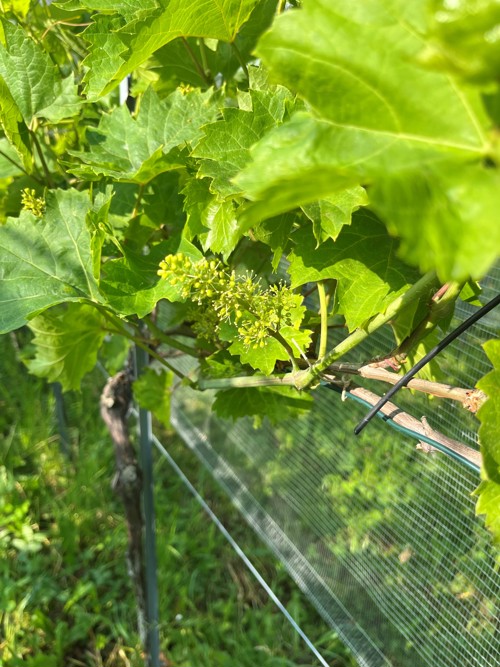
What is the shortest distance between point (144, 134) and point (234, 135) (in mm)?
377

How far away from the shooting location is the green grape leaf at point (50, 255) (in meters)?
1.03

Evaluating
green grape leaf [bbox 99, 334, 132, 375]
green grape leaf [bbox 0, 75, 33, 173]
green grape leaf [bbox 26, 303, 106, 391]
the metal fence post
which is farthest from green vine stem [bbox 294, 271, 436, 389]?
the metal fence post

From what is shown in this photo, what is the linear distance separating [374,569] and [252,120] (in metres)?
1.39

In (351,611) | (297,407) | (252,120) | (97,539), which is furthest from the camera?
(97,539)

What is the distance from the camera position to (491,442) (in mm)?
592

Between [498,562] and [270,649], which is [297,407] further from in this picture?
[270,649]

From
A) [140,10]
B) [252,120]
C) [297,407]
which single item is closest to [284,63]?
[252,120]

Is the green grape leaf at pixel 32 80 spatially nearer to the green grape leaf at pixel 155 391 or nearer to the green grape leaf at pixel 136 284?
the green grape leaf at pixel 136 284

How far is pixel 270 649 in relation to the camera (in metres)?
2.43

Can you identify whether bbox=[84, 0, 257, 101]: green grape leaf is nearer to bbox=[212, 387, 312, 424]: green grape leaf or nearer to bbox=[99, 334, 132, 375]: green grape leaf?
bbox=[212, 387, 312, 424]: green grape leaf

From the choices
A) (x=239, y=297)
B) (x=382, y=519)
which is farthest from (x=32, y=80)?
(x=382, y=519)

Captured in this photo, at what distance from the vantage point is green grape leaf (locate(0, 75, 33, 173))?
997 millimetres

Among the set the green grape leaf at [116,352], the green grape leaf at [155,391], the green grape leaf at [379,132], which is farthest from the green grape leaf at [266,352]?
the green grape leaf at [116,352]

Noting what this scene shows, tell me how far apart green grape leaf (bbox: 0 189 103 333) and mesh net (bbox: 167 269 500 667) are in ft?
1.87
